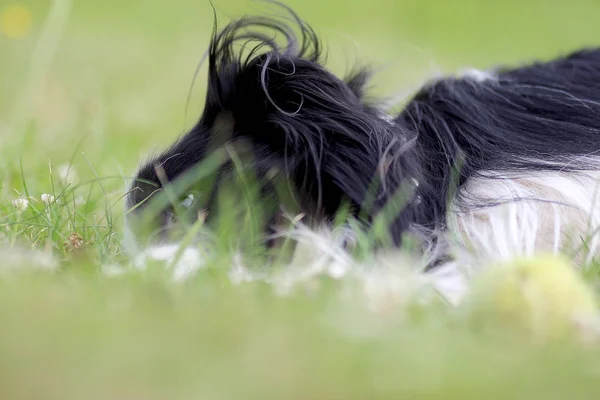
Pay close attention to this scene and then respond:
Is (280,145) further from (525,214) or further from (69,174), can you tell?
(69,174)

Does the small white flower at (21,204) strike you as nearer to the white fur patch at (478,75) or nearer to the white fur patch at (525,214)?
the white fur patch at (525,214)

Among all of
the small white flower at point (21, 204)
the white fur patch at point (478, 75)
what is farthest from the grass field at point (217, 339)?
the white fur patch at point (478, 75)

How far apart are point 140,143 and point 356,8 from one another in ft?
15.9

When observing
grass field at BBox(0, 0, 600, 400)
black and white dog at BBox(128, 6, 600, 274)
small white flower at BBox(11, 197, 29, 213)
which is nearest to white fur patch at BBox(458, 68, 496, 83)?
black and white dog at BBox(128, 6, 600, 274)

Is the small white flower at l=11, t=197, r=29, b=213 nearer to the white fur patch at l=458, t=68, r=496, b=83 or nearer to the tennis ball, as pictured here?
the tennis ball

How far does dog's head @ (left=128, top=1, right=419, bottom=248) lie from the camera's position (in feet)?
6.42

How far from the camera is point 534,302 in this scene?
Answer: 1.37 metres

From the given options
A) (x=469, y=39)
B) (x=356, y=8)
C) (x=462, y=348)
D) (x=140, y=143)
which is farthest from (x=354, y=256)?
(x=356, y=8)

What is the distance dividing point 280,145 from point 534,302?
2.90 feet

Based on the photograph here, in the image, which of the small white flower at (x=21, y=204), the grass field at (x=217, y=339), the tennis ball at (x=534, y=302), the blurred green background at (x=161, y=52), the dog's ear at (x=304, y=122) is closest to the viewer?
the grass field at (x=217, y=339)

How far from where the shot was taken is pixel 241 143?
6.89 ft

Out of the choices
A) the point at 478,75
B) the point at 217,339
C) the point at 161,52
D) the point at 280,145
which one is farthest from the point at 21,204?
the point at 161,52

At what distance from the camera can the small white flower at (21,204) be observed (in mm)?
2196

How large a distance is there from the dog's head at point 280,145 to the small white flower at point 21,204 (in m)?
0.30
